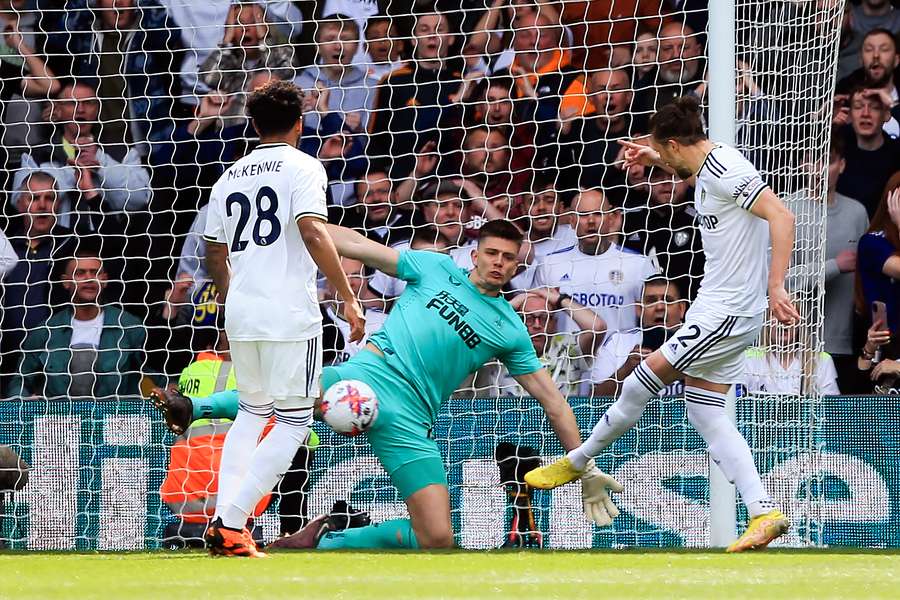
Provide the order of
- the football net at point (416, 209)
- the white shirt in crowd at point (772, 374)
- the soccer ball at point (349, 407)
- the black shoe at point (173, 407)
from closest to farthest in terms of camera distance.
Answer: the black shoe at point (173, 407) → the soccer ball at point (349, 407) → the white shirt in crowd at point (772, 374) → the football net at point (416, 209)

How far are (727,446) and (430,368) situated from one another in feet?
4.85

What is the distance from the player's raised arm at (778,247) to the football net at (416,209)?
4.77ft

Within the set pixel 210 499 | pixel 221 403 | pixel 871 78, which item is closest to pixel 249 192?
pixel 221 403

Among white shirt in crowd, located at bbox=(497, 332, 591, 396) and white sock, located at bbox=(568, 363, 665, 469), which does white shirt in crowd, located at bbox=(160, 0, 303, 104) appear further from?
white sock, located at bbox=(568, 363, 665, 469)

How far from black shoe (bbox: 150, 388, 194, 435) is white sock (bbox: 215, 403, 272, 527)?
0.26 meters

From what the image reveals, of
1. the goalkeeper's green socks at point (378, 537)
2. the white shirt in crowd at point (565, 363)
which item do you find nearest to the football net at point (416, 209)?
the white shirt in crowd at point (565, 363)

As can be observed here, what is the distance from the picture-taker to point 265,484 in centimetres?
538

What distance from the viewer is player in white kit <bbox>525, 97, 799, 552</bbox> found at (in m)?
5.88

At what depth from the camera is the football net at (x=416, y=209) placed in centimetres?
725

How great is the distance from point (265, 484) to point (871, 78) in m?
5.66

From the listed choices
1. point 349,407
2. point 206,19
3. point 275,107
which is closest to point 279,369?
point 349,407

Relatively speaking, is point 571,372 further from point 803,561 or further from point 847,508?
point 803,561

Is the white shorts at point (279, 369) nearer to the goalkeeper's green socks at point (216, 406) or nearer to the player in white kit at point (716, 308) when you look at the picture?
the goalkeeper's green socks at point (216, 406)

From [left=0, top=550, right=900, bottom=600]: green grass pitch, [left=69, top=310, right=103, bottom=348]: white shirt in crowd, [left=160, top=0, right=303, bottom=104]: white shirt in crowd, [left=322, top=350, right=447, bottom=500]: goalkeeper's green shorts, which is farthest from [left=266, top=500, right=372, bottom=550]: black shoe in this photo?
[left=160, top=0, right=303, bottom=104]: white shirt in crowd
